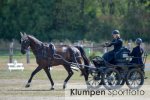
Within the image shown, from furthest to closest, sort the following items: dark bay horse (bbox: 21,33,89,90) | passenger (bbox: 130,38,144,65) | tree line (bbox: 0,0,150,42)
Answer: tree line (bbox: 0,0,150,42) → dark bay horse (bbox: 21,33,89,90) → passenger (bbox: 130,38,144,65)

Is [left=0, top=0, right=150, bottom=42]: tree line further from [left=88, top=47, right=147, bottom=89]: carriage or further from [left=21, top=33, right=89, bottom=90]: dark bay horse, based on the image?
[left=88, top=47, right=147, bottom=89]: carriage

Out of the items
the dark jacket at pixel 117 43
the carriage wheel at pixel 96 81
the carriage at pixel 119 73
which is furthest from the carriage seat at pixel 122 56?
the carriage wheel at pixel 96 81

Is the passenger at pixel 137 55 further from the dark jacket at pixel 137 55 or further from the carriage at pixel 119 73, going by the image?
the carriage at pixel 119 73

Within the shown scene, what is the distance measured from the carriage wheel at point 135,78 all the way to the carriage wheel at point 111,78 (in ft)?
1.15

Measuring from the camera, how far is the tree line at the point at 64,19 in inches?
3091

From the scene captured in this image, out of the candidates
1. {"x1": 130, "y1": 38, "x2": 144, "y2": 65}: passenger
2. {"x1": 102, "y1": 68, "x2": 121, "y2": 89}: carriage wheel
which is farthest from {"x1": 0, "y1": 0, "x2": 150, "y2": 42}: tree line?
{"x1": 102, "y1": 68, "x2": 121, "y2": 89}: carriage wheel

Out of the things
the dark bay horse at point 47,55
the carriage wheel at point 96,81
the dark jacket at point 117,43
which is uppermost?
the dark jacket at point 117,43

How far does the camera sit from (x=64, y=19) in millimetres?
81500

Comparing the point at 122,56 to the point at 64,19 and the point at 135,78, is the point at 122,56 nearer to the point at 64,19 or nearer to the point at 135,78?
the point at 135,78

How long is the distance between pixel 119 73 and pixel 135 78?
0.56 m

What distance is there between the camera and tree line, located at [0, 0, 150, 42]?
78.5 meters

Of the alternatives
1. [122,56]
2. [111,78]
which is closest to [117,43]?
[122,56]

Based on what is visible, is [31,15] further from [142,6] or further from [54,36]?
[142,6]

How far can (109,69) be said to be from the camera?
20.4 metres
